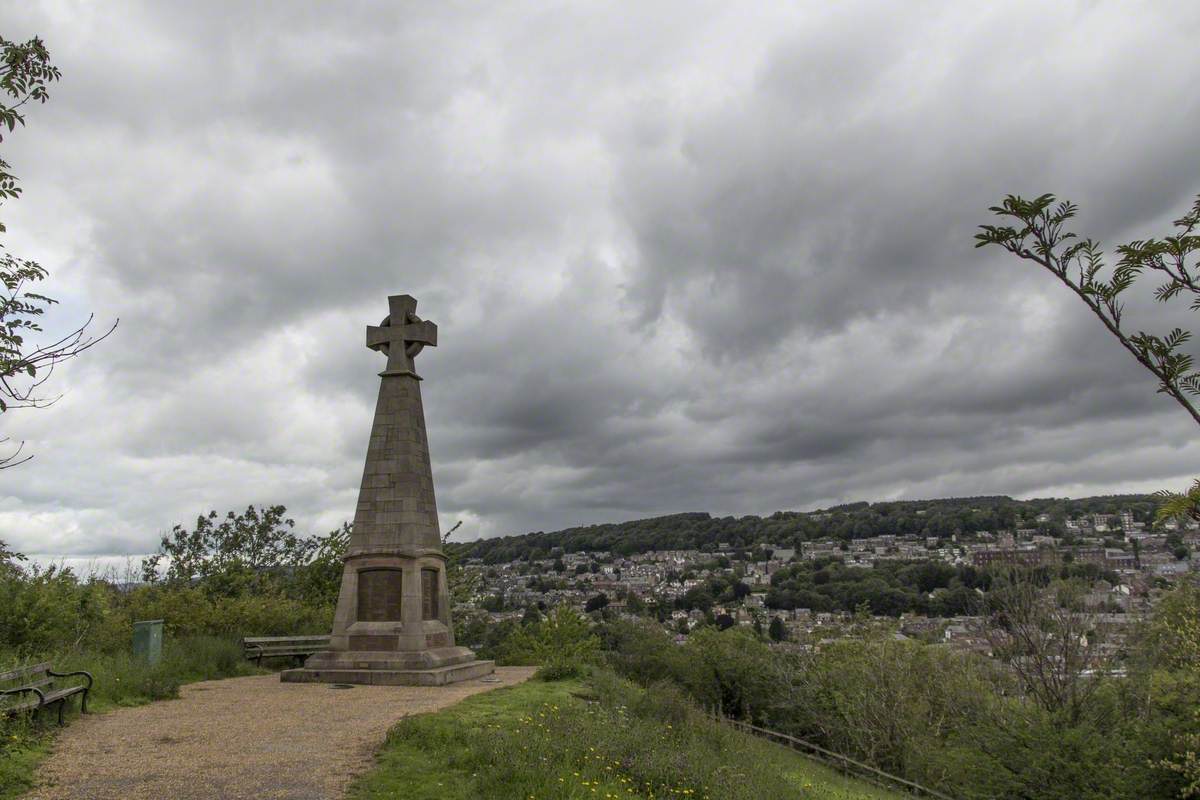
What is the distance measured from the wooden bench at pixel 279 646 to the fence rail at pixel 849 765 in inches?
412

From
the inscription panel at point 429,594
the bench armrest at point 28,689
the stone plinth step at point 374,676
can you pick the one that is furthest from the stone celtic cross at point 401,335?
the bench armrest at point 28,689

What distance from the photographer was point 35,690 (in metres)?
9.20

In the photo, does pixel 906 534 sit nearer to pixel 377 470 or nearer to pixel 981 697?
pixel 981 697

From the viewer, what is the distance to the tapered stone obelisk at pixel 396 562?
16.4 metres

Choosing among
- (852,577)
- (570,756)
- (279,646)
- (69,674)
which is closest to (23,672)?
(69,674)

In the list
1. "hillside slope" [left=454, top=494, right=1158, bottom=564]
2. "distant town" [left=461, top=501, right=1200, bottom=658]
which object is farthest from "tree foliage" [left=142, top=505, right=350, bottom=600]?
"hillside slope" [left=454, top=494, right=1158, bottom=564]

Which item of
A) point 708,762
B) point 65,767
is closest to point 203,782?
point 65,767

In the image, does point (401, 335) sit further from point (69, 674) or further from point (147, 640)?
point (69, 674)

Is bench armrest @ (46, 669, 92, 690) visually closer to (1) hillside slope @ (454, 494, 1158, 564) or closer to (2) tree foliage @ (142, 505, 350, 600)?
(2) tree foliage @ (142, 505, 350, 600)

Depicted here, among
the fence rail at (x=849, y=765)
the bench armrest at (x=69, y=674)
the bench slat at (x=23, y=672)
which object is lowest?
the fence rail at (x=849, y=765)

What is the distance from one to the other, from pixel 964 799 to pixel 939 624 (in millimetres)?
17048

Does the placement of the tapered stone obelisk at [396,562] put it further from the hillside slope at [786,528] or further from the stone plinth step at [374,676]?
the hillside slope at [786,528]

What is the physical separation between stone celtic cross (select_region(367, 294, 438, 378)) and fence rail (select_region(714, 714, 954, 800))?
1125 centimetres

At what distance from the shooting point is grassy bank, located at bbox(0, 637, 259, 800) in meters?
7.65
